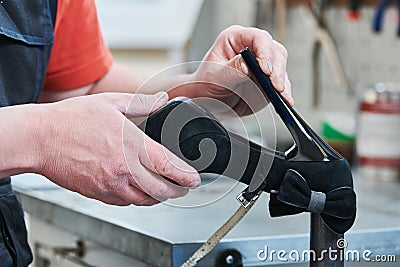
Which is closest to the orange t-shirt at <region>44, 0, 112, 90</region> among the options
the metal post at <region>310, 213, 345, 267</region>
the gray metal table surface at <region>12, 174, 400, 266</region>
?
the gray metal table surface at <region>12, 174, 400, 266</region>

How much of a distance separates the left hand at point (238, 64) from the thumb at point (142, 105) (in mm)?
106

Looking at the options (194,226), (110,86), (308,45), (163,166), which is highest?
(163,166)

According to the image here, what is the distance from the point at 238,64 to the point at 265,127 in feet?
0.33

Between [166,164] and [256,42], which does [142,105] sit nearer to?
[166,164]

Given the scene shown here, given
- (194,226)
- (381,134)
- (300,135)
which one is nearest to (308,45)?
(381,134)

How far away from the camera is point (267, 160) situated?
65cm

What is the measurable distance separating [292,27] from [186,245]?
1.52 m

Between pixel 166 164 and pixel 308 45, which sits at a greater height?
pixel 166 164

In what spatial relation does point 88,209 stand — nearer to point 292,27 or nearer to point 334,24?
point 334,24

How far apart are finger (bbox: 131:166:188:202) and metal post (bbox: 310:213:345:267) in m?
0.13

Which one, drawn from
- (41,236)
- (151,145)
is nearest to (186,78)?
(151,145)

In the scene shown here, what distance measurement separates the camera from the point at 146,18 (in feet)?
9.61

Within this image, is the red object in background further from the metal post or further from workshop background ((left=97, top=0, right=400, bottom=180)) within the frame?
the metal post

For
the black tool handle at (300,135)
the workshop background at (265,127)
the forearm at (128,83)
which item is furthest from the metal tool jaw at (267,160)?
the forearm at (128,83)
